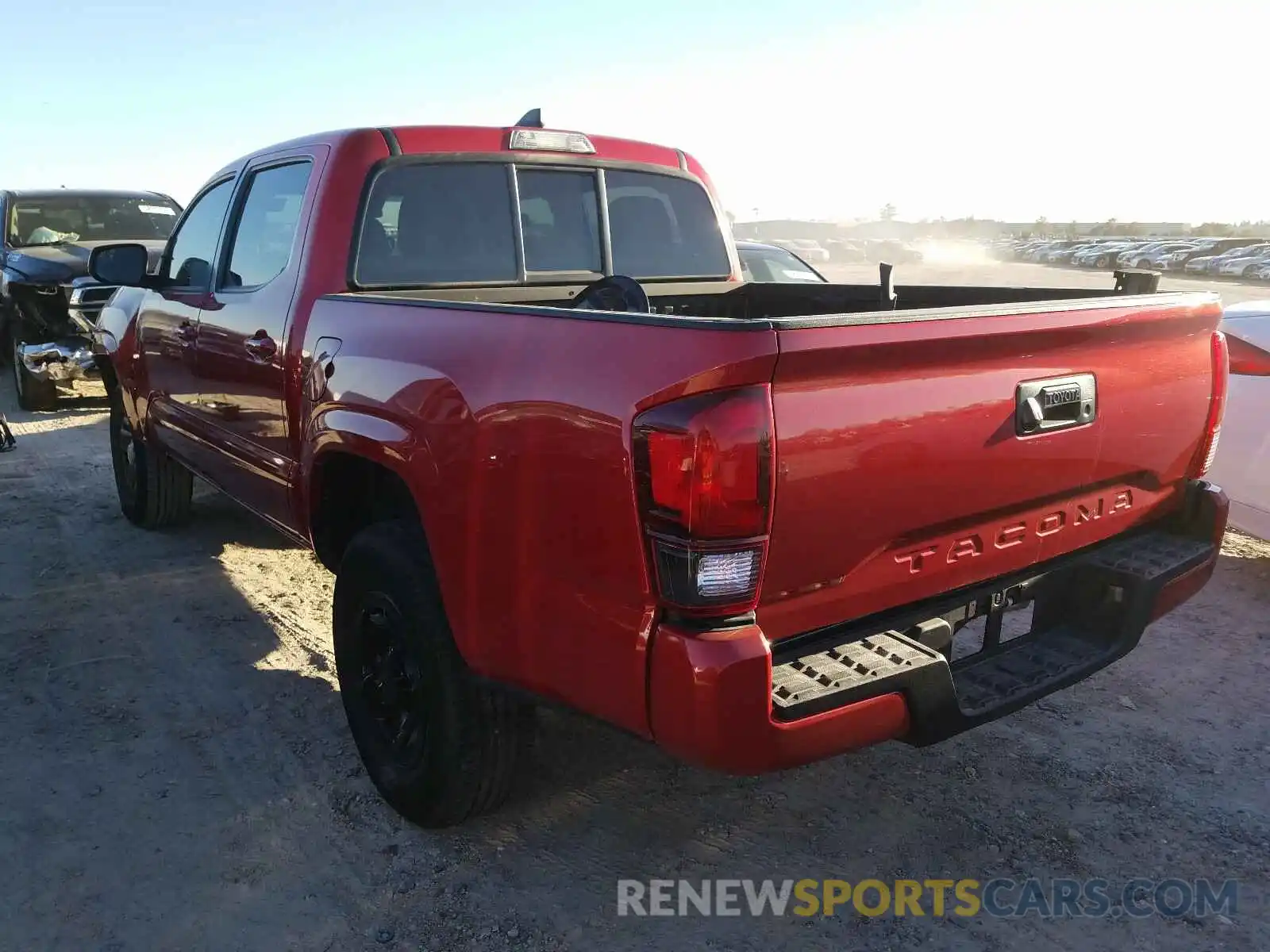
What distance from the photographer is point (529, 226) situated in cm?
367

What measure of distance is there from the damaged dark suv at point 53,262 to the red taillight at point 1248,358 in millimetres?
8075

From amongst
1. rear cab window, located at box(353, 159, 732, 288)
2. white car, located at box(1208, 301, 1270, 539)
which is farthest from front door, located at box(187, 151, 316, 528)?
white car, located at box(1208, 301, 1270, 539)

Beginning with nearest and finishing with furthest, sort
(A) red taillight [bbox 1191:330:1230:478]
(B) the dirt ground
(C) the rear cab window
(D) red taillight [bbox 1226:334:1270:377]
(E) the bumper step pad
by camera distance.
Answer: (E) the bumper step pad
(B) the dirt ground
(A) red taillight [bbox 1191:330:1230:478]
(C) the rear cab window
(D) red taillight [bbox 1226:334:1270:377]

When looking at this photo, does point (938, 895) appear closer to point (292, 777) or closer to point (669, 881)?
point (669, 881)

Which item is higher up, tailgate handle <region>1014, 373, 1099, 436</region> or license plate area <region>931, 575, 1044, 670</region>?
tailgate handle <region>1014, 373, 1099, 436</region>

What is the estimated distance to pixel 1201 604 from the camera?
4.47 meters

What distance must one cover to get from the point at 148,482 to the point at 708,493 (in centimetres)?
467

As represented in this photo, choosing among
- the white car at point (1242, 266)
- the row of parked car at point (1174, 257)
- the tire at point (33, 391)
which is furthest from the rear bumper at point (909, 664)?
the white car at point (1242, 266)

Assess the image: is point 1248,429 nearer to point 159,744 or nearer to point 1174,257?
point 159,744

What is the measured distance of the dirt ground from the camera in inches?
95.0

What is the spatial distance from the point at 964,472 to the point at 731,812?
4.41 feet

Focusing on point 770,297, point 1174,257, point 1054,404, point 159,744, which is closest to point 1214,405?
point 1054,404

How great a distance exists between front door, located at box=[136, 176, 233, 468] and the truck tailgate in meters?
3.17

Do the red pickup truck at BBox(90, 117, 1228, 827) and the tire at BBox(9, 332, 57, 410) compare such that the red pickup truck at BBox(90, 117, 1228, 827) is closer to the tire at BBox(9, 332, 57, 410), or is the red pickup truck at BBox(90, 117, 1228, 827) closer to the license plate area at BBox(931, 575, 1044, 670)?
the license plate area at BBox(931, 575, 1044, 670)
